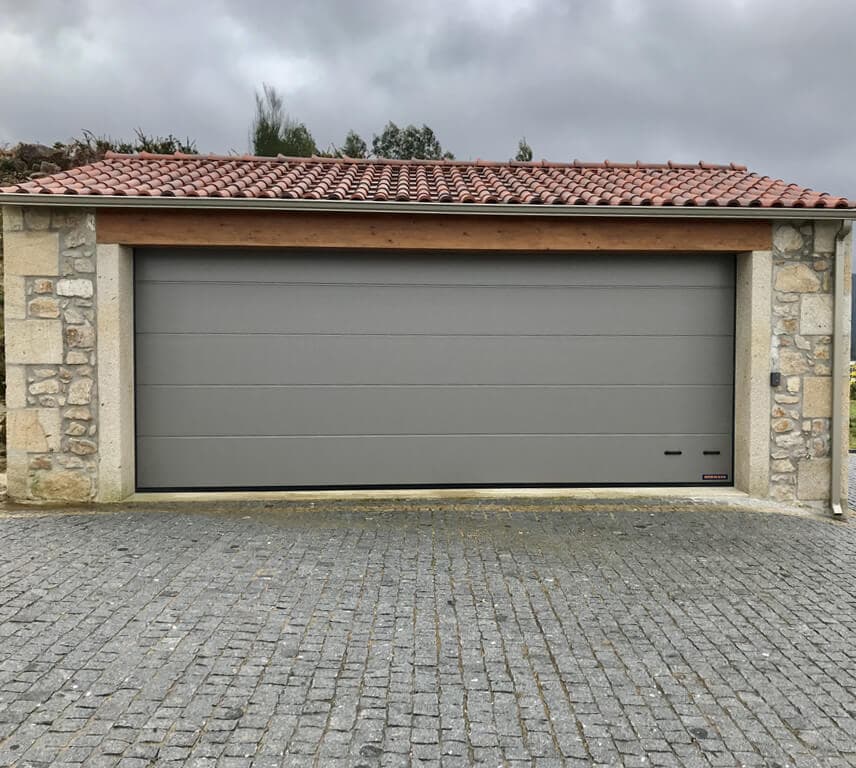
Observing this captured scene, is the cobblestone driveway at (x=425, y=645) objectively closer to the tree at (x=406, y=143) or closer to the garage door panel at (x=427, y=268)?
the garage door panel at (x=427, y=268)

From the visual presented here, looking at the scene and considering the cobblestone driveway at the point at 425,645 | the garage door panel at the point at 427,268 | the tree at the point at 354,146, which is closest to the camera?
the cobblestone driveway at the point at 425,645

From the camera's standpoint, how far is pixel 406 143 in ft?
88.4

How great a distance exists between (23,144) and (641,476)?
45.0 ft

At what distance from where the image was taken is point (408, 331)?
7016 millimetres

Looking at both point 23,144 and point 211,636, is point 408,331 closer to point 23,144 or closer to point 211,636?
point 211,636

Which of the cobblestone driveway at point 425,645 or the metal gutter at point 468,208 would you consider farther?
the metal gutter at point 468,208

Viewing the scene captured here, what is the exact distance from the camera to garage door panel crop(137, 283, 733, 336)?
22.6 ft

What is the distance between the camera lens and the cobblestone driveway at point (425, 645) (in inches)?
109

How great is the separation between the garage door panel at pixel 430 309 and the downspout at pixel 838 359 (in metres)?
0.94

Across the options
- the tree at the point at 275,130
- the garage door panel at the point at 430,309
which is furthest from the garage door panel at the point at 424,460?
the tree at the point at 275,130

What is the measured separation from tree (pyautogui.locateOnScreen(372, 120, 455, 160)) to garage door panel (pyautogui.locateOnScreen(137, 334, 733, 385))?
2087 centimetres

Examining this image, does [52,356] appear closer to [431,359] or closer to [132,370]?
[132,370]

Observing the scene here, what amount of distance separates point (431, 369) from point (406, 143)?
21900 mm

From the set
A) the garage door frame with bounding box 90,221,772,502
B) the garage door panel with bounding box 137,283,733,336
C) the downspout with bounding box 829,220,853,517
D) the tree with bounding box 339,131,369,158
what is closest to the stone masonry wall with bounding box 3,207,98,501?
the garage door frame with bounding box 90,221,772,502
